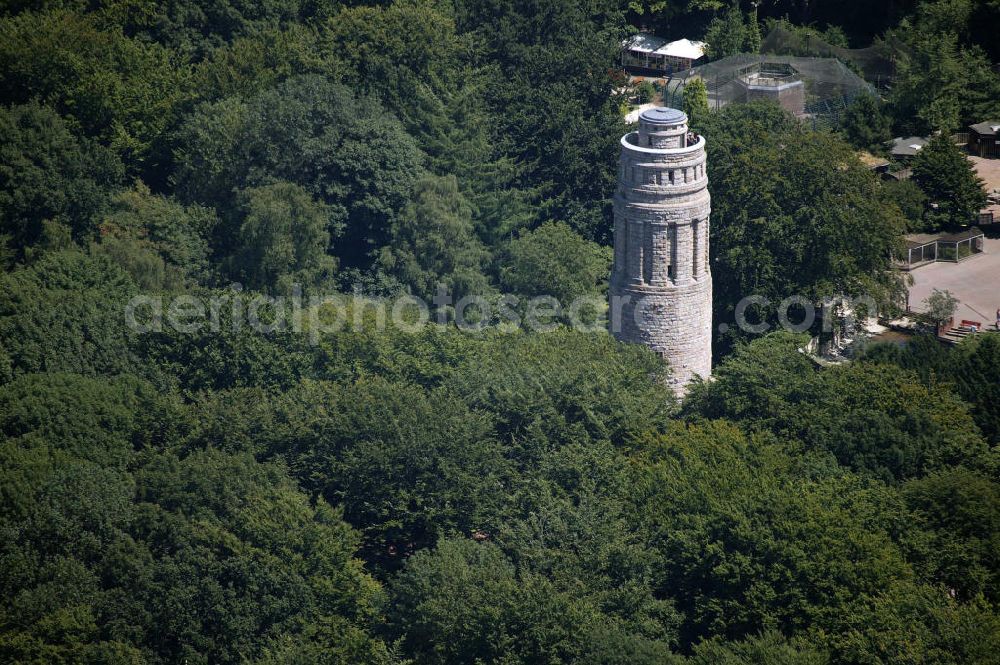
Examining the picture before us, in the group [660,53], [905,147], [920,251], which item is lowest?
[920,251]

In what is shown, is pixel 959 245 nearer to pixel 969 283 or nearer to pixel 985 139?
pixel 969 283

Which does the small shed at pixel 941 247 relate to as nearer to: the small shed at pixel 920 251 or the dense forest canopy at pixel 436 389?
the small shed at pixel 920 251

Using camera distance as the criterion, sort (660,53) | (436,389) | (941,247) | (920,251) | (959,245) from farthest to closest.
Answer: (660,53), (959,245), (941,247), (920,251), (436,389)

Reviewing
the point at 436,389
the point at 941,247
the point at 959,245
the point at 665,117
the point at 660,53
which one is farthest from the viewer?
the point at 660,53

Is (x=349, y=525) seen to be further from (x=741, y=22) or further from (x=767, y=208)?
(x=741, y=22)

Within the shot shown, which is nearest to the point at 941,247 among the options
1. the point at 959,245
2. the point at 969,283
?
the point at 959,245

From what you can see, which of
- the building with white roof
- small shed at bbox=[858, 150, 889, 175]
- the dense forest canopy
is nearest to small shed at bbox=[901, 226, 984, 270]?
the dense forest canopy
